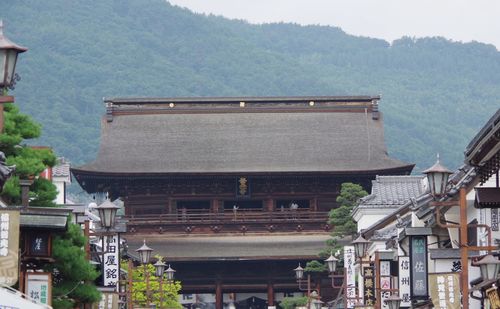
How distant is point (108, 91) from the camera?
18475cm

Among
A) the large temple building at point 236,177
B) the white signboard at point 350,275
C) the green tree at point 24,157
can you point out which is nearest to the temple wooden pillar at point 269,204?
the large temple building at point 236,177

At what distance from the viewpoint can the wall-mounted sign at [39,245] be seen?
2623cm

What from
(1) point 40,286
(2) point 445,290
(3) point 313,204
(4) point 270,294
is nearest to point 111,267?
(1) point 40,286

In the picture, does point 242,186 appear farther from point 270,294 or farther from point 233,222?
point 270,294

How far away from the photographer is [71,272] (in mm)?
29906

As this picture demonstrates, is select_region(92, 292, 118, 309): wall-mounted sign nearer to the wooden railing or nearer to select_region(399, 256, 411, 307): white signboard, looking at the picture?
select_region(399, 256, 411, 307): white signboard

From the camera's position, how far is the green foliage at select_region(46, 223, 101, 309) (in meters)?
29.2

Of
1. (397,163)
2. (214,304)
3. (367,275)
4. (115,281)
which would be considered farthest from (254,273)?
(115,281)

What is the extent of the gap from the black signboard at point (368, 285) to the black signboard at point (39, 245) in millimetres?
18256

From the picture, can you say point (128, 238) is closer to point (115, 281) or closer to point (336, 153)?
point (336, 153)

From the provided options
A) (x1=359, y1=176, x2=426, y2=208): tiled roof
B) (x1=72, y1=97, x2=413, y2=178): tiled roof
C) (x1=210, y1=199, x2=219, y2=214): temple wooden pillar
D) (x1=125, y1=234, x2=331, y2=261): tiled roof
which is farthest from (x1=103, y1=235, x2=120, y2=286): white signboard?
(x1=72, y1=97, x2=413, y2=178): tiled roof

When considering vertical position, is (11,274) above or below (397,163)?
below

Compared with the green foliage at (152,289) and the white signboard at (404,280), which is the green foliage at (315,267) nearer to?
the green foliage at (152,289)

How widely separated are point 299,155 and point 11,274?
67.8 meters
